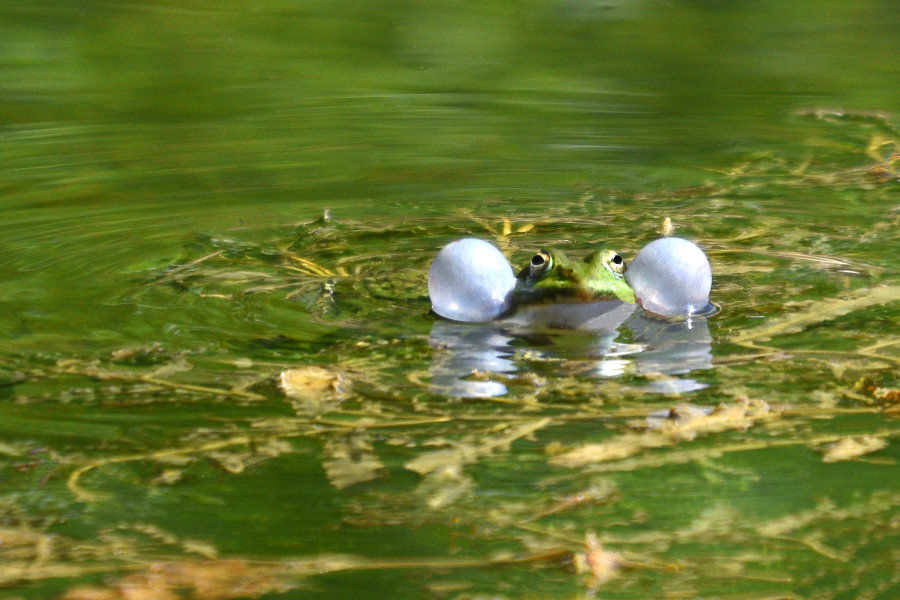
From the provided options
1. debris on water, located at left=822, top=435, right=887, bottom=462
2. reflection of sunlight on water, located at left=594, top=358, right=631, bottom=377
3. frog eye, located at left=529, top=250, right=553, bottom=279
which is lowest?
debris on water, located at left=822, top=435, right=887, bottom=462

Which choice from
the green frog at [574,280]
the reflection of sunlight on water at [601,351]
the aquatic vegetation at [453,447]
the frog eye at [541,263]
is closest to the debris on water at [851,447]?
the aquatic vegetation at [453,447]

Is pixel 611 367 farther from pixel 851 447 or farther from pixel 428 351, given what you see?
pixel 851 447

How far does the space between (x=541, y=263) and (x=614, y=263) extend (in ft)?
0.52

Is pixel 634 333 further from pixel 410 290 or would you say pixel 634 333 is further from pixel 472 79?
pixel 472 79

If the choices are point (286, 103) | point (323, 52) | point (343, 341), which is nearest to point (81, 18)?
point (323, 52)

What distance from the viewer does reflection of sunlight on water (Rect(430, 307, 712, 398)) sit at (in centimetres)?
269

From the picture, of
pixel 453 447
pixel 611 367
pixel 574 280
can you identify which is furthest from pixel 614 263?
pixel 453 447

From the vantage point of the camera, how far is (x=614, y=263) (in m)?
2.98

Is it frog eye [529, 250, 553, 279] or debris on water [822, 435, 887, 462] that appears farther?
frog eye [529, 250, 553, 279]

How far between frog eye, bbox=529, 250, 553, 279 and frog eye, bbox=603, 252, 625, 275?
0.12 meters

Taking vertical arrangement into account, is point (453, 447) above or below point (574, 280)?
below

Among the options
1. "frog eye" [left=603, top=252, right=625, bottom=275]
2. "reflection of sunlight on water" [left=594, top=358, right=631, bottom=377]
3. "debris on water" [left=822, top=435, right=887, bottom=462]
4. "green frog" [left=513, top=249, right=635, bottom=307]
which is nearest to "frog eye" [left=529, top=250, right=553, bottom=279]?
"green frog" [left=513, top=249, right=635, bottom=307]

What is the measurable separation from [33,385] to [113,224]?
1.54 m

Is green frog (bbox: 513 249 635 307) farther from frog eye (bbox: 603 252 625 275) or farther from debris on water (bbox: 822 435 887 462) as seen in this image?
debris on water (bbox: 822 435 887 462)
